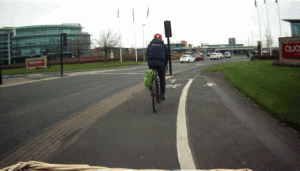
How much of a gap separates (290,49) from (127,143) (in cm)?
2125

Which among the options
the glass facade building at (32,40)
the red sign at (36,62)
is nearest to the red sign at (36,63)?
the red sign at (36,62)

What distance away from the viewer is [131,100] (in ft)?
25.0

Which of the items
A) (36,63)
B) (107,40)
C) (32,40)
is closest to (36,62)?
(36,63)

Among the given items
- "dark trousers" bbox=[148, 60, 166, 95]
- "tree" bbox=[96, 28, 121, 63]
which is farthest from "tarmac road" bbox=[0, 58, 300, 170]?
"tree" bbox=[96, 28, 121, 63]

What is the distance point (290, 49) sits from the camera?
2044 cm

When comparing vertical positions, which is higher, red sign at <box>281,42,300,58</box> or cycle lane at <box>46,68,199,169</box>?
red sign at <box>281,42,300,58</box>

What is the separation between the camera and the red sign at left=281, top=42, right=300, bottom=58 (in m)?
20.0

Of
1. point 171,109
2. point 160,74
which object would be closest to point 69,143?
point 171,109

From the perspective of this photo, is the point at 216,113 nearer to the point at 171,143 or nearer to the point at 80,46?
the point at 171,143

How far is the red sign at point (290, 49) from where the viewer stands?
2000cm

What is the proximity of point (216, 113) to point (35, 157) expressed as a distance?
3.84 m

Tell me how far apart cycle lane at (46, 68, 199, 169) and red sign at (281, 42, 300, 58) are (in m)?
18.9

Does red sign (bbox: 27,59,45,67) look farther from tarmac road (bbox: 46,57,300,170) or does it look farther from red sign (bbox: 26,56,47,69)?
tarmac road (bbox: 46,57,300,170)

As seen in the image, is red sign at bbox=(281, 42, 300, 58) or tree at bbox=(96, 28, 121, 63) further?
tree at bbox=(96, 28, 121, 63)
